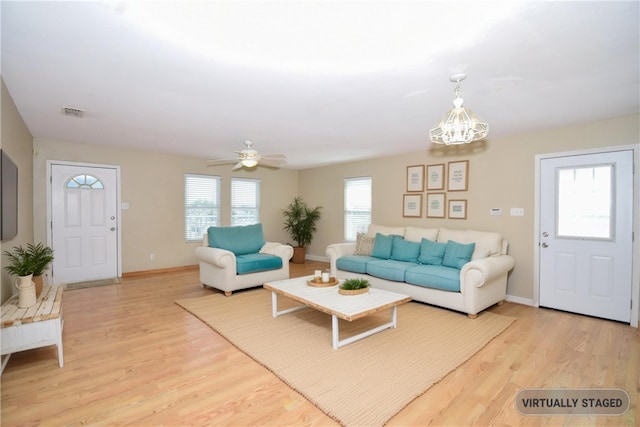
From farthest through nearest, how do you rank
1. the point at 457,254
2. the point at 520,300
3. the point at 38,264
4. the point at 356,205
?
the point at 356,205, the point at 520,300, the point at 457,254, the point at 38,264

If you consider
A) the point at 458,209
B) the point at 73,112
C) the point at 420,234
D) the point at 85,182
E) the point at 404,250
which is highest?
the point at 73,112

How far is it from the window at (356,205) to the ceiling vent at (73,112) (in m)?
4.74

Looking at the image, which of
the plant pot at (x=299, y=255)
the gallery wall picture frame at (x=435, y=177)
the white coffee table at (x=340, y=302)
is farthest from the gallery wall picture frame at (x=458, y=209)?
the plant pot at (x=299, y=255)

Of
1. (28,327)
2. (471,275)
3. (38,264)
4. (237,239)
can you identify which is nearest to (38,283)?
(38,264)

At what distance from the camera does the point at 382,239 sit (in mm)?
5055

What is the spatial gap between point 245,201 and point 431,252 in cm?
440

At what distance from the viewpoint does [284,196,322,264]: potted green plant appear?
743 cm

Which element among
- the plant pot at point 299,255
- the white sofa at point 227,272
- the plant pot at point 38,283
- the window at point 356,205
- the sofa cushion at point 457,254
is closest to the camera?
the plant pot at point 38,283

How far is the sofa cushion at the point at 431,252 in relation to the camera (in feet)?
14.3

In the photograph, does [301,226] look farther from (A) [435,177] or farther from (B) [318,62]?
(B) [318,62]

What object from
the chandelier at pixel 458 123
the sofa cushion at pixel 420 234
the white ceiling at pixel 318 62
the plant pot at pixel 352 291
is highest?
the white ceiling at pixel 318 62

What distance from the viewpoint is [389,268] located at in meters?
4.38

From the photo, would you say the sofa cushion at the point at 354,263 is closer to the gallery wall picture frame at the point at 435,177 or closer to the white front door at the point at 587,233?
the gallery wall picture frame at the point at 435,177

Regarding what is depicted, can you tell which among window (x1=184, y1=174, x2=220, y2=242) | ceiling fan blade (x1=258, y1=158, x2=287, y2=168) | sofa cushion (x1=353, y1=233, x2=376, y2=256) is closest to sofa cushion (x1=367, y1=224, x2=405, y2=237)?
sofa cushion (x1=353, y1=233, x2=376, y2=256)
